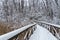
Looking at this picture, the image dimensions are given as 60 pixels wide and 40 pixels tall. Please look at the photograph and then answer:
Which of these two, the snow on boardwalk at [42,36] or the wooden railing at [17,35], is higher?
the wooden railing at [17,35]

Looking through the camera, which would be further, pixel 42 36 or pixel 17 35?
pixel 42 36

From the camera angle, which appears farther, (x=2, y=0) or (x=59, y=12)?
(x=2, y=0)

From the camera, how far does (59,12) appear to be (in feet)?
130

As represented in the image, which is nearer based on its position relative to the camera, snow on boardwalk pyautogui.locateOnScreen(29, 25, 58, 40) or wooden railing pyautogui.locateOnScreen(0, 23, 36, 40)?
wooden railing pyautogui.locateOnScreen(0, 23, 36, 40)

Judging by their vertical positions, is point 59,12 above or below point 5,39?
below

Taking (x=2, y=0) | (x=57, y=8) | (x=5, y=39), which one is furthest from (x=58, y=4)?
(x=5, y=39)

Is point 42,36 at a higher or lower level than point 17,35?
lower

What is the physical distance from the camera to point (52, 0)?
4978 centimetres

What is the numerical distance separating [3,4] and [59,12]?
23.9m

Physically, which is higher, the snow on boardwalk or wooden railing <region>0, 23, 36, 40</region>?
wooden railing <region>0, 23, 36, 40</region>

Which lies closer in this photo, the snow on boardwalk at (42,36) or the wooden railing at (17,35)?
the wooden railing at (17,35)

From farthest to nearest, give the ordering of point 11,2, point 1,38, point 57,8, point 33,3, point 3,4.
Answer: point 33,3, point 11,2, point 3,4, point 57,8, point 1,38

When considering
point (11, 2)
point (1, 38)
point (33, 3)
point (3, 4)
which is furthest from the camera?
point (33, 3)

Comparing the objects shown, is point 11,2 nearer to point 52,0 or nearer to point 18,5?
point 18,5
